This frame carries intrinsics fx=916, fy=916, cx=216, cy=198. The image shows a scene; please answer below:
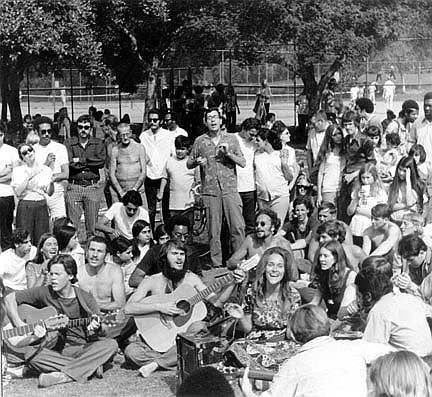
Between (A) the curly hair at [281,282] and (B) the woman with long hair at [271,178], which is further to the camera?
(B) the woman with long hair at [271,178]

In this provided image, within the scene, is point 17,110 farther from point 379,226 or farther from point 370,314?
point 370,314

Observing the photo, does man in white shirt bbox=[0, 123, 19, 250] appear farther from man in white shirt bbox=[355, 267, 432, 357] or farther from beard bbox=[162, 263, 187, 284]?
man in white shirt bbox=[355, 267, 432, 357]

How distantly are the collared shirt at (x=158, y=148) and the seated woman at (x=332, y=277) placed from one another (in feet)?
11.2

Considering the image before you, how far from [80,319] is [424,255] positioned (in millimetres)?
2268

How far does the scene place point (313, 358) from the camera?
3.82 m

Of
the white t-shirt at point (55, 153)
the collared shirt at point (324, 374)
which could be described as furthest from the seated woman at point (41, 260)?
the collared shirt at point (324, 374)

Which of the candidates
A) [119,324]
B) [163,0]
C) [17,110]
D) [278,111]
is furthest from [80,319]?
[278,111]

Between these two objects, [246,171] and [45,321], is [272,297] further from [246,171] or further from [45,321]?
[246,171]

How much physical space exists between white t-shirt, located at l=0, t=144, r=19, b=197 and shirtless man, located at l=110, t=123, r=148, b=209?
89 cm

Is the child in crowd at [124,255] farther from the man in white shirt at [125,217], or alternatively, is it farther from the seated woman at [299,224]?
the seated woman at [299,224]

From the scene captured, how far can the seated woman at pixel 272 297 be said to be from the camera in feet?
17.6

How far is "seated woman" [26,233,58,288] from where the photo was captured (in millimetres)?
6258

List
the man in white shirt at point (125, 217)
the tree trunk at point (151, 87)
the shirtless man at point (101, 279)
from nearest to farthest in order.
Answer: the shirtless man at point (101, 279), the man in white shirt at point (125, 217), the tree trunk at point (151, 87)

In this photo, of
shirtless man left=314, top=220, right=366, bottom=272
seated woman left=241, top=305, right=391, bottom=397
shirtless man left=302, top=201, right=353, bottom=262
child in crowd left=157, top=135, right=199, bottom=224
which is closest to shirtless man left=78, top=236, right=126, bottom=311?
shirtless man left=314, top=220, right=366, bottom=272
